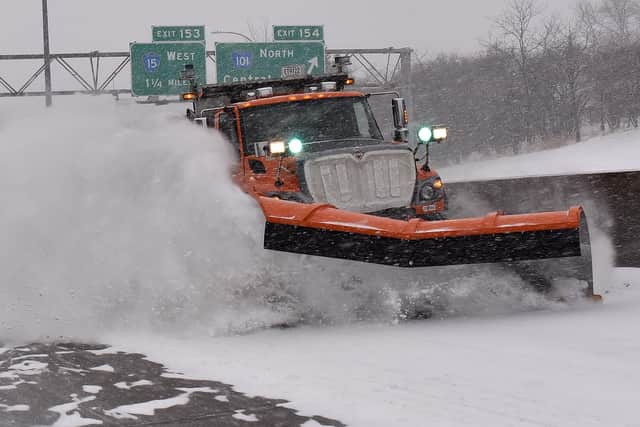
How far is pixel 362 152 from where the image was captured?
9219mm

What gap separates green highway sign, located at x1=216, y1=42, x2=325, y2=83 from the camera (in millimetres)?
29891

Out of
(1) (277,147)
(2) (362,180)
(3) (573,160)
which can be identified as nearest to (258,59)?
(3) (573,160)

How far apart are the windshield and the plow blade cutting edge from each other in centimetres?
224

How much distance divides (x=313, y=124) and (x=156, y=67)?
2019 cm

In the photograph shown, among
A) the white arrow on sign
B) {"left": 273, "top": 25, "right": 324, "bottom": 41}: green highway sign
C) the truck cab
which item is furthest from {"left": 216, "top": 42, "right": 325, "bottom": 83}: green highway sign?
the truck cab

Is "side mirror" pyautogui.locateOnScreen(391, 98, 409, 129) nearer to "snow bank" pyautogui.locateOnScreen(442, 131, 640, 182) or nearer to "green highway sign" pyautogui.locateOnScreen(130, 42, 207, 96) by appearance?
"snow bank" pyautogui.locateOnScreen(442, 131, 640, 182)

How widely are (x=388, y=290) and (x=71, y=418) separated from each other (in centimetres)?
335

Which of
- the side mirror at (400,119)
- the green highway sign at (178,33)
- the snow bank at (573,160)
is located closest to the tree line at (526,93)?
the snow bank at (573,160)

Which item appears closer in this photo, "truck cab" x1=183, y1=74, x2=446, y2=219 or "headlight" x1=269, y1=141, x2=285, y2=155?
"headlight" x1=269, y1=141, x2=285, y2=155

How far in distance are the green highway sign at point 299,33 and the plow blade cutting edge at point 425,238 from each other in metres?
23.3

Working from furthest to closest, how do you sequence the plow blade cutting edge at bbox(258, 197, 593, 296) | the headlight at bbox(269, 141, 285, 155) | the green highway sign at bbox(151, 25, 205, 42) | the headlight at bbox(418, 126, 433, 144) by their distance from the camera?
the green highway sign at bbox(151, 25, 205, 42)
the headlight at bbox(418, 126, 433, 144)
the headlight at bbox(269, 141, 285, 155)
the plow blade cutting edge at bbox(258, 197, 593, 296)

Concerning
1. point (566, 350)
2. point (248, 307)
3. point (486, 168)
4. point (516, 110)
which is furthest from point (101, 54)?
point (566, 350)

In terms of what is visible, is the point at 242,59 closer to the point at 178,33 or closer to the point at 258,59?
the point at 258,59

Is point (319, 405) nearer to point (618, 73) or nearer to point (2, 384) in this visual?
point (2, 384)
